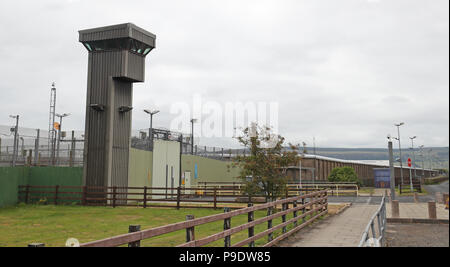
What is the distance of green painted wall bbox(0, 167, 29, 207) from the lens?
812 inches

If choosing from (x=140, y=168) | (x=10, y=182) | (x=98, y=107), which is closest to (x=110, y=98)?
(x=98, y=107)

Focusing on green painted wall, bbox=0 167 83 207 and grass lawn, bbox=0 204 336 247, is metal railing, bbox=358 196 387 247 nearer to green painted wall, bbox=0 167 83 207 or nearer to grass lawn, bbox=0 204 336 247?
grass lawn, bbox=0 204 336 247

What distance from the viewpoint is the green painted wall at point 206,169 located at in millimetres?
32750

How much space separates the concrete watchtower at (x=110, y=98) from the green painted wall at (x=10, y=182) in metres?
3.88

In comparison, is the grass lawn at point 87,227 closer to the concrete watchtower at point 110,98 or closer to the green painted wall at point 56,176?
the concrete watchtower at point 110,98

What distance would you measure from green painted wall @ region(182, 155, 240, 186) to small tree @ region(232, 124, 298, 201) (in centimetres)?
1202

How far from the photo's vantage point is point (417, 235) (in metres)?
12.7

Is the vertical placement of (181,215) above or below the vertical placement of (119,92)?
below

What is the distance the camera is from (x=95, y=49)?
23.2 m

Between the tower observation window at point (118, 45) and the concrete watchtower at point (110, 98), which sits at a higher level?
the tower observation window at point (118, 45)

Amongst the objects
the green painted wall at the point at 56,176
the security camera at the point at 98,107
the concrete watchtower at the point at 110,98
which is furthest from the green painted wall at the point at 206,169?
the security camera at the point at 98,107
